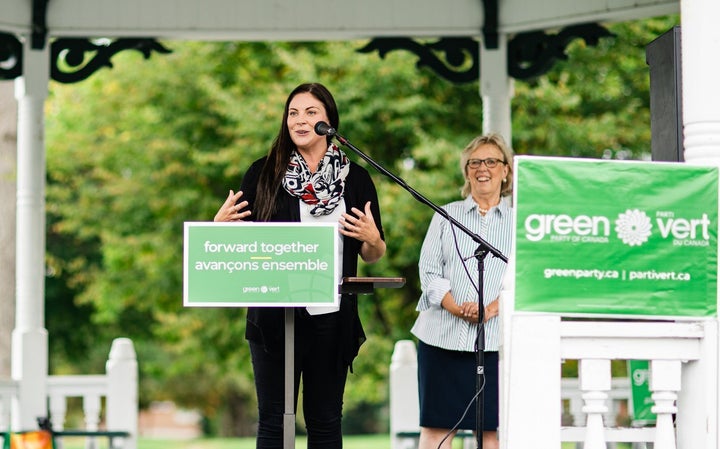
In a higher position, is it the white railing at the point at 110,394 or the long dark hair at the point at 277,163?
the long dark hair at the point at 277,163

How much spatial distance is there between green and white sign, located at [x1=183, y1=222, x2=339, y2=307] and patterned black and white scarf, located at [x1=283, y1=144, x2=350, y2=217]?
45cm

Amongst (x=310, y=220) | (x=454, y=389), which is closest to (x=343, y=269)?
(x=310, y=220)

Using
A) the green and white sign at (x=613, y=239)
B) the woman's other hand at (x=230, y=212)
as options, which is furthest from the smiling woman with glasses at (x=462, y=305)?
the green and white sign at (x=613, y=239)

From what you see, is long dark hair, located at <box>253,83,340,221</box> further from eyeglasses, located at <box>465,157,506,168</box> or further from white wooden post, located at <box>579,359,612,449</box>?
white wooden post, located at <box>579,359,612,449</box>

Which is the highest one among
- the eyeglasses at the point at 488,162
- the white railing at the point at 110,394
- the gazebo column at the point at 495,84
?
the gazebo column at the point at 495,84

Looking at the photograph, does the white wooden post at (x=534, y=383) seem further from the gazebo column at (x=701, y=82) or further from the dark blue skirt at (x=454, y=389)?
the dark blue skirt at (x=454, y=389)

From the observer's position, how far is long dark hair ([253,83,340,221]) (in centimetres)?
430

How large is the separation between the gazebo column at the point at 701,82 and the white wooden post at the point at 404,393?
371 centimetres

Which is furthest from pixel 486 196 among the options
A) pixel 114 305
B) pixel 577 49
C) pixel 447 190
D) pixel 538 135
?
pixel 114 305

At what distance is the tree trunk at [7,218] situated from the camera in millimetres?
13727

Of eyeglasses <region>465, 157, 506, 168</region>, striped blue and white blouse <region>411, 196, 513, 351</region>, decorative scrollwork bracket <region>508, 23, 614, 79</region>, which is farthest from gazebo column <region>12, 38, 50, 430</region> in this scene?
eyeglasses <region>465, 157, 506, 168</region>

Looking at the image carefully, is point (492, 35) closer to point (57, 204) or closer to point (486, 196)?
point (486, 196)

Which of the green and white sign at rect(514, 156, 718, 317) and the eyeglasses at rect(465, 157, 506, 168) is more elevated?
the eyeglasses at rect(465, 157, 506, 168)

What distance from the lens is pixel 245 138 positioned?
1334cm
